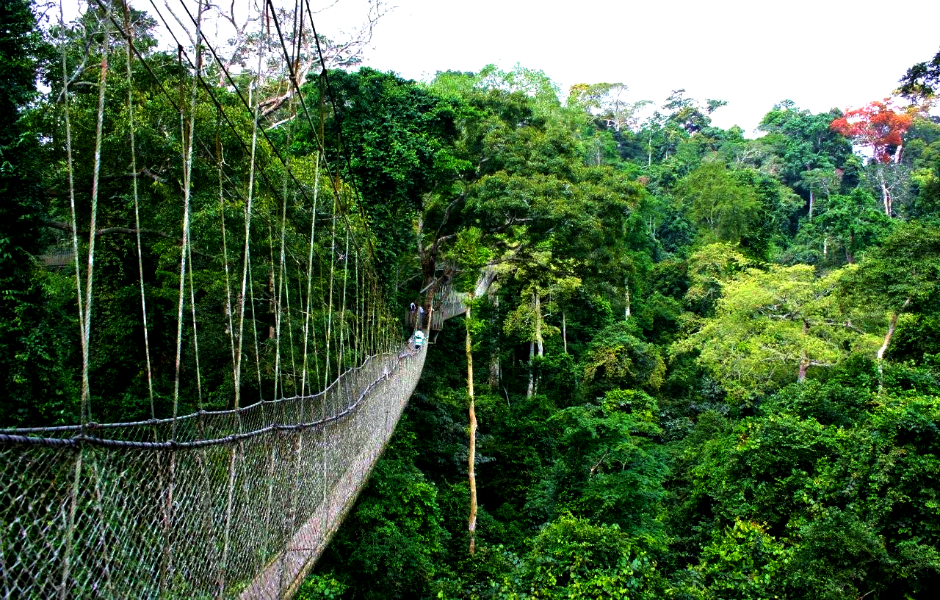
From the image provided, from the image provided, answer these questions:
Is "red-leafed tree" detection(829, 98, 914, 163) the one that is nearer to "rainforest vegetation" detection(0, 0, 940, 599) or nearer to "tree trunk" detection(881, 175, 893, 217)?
"tree trunk" detection(881, 175, 893, 217)

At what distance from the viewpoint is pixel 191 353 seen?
6.49 meters

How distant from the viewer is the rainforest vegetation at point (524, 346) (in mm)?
4809

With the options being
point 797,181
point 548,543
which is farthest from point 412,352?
point 797,181

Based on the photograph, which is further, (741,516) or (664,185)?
(664,185)

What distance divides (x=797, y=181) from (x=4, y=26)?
80.3ft

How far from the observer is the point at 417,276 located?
37.8 ft

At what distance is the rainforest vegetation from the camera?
4809 mm

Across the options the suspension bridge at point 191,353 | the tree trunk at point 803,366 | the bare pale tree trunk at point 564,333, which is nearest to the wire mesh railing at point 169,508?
the suspension bridge at point 191,353

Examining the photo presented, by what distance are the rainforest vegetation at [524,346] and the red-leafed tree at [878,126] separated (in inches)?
376

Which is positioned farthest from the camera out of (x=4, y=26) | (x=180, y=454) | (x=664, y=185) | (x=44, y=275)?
(x=664, y=185)

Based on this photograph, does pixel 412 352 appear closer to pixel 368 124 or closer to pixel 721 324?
pixel 368 124

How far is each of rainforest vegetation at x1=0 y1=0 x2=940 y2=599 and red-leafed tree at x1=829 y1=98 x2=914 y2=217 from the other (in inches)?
374

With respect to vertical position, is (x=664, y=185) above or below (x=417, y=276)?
above

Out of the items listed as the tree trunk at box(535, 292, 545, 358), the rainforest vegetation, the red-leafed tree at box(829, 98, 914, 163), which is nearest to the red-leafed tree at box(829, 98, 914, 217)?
the red-leafed tree at box(829, 98, 914, 163)
